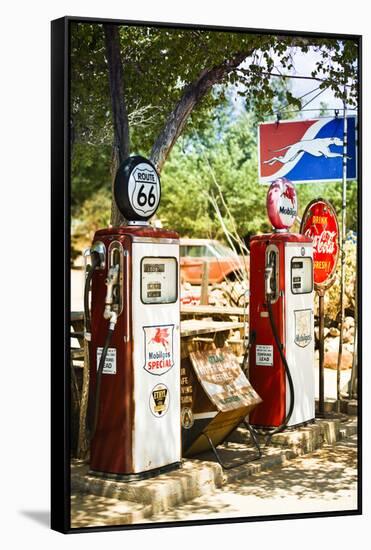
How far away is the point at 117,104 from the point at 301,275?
6.69 ft

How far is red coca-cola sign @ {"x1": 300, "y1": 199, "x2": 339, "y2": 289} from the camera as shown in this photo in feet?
28.5

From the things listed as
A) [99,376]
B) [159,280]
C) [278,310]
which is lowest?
[99,376]

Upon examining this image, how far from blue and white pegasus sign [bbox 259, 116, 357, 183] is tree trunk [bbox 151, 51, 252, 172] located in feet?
2.26

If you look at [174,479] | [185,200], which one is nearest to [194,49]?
[174,479]

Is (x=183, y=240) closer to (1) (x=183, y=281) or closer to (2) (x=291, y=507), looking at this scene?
(1) (x=183, y=281)

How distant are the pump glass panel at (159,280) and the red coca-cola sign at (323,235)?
209cm

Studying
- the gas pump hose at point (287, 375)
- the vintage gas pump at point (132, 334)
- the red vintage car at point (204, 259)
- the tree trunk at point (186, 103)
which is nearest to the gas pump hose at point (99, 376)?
the vintage gas pump at point (132, 334)

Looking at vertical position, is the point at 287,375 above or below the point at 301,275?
below

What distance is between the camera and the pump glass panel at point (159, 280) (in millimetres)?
6684

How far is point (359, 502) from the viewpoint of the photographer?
7438 millimetres

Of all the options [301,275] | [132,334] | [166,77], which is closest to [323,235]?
[301,275]

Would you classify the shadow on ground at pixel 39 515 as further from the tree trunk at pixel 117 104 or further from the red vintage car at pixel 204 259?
the red vintage car at pixel 204 259

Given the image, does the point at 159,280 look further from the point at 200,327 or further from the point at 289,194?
the point at 289,194

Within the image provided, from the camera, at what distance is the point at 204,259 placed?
13617mm
